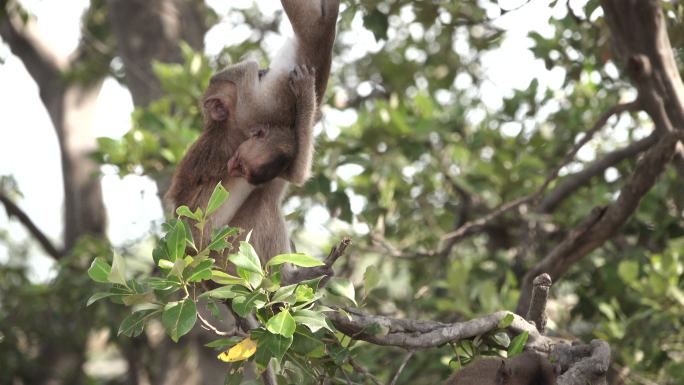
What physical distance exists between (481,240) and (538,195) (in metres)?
3.17

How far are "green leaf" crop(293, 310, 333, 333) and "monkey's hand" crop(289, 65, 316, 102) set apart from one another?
4.41ft

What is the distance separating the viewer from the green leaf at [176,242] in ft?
8.77

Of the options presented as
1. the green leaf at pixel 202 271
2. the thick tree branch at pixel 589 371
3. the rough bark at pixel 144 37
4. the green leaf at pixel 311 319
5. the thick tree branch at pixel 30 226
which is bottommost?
the thick tree branch at pixel 30 226

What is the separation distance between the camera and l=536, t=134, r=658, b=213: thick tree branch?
4574 millimetres

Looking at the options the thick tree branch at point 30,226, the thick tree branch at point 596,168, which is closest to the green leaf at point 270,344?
the thick tree branch at point 596,168

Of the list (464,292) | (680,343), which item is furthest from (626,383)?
(464,292)

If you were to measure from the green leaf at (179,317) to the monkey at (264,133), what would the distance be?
1.23 meters

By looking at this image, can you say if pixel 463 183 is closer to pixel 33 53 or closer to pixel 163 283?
pixel 163 283

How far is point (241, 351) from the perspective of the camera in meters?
2.80

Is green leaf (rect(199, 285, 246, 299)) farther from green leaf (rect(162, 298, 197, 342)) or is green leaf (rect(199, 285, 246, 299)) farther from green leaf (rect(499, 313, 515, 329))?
green leaf (rect(499, 313, 515, 329))

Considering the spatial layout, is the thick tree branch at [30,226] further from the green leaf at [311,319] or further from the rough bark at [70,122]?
the green leaf at [311,319]

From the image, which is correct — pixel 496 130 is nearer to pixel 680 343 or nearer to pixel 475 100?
pixel 475 100

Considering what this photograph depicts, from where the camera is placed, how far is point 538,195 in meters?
4.66

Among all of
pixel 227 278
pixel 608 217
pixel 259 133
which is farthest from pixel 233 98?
pixel 608 217
